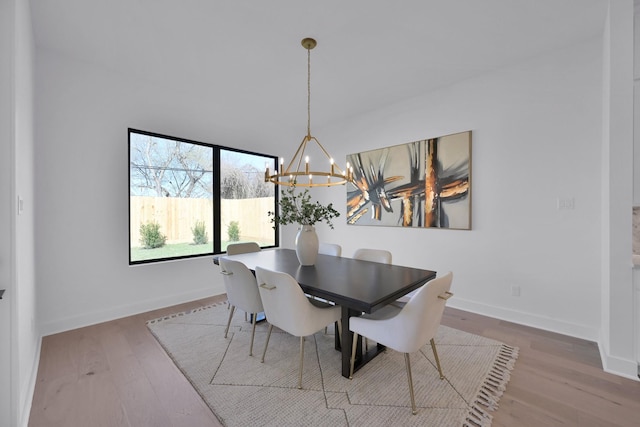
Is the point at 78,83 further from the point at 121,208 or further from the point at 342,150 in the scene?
the point at 342,150

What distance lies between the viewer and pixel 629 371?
193cm

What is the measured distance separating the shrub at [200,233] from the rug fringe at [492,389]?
3478mm

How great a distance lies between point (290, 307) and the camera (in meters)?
1.77

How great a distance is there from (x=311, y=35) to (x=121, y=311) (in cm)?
351

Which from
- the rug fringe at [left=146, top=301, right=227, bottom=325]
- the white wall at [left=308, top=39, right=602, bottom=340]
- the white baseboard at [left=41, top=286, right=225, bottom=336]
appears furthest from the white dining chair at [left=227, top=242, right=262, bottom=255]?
the white wall at [left=308, top=39, right=602, bottom=340]

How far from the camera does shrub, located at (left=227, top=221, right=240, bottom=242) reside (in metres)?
4.11

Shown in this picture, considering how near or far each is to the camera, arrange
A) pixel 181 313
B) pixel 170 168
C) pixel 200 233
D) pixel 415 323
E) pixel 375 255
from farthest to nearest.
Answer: pixel 200 233 → pixel 170 168 → pixel 181 313 → pixel 375 255 → pixel 415 323

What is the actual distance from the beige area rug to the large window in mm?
1279

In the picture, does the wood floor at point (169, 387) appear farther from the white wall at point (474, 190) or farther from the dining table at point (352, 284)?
the dining table at point (352, 284)

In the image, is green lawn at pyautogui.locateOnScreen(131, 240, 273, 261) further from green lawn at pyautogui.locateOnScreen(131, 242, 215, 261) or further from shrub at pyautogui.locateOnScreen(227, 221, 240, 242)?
shrub at pyautogui.locateOnScreen(227, 221, 240, 242)

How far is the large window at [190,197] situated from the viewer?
10.6ft

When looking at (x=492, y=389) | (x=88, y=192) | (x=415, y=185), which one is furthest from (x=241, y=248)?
(x=492, y=389)

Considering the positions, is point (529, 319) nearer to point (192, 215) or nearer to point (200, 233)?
point (200, 233)

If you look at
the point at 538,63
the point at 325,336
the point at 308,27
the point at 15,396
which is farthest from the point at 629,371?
the point at 15,396
